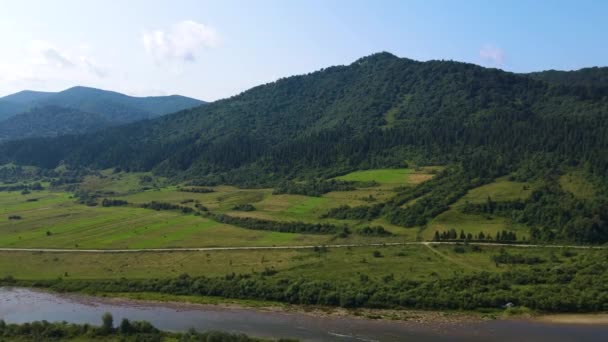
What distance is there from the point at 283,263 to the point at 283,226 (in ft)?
99.6

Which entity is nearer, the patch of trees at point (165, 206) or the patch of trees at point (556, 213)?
the patch of trees at point (556, 213)

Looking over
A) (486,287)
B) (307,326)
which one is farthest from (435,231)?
(307,326)

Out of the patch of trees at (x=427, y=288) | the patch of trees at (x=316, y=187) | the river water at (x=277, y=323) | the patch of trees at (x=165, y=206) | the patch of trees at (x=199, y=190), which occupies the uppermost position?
the patch of trees at (x=316, y=187)

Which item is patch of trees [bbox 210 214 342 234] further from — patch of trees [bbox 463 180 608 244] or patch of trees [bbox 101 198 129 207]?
patch of trees [bbox 101 198 129 207]

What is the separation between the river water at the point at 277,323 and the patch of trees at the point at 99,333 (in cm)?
700

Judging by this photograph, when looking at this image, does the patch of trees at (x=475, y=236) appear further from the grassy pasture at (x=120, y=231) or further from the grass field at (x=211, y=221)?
the grassy pasture at (x=120, y=231)

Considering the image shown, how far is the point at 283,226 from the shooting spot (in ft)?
425

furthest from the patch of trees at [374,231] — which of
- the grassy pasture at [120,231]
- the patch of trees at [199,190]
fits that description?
the patch of trees at [199,190]

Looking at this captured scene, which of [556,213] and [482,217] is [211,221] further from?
[556,213]

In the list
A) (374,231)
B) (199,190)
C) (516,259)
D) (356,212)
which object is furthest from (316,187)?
(516,259)

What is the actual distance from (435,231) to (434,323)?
45974 millimetres

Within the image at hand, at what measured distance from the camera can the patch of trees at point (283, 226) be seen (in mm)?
125438

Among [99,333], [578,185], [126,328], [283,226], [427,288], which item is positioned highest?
[578,185]

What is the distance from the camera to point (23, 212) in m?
165
